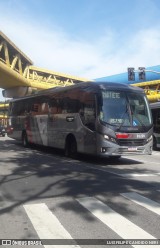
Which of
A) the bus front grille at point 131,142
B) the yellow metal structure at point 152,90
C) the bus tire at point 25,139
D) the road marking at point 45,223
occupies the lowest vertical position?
the road marking at point 45,223

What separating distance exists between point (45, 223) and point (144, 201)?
2.33 meters

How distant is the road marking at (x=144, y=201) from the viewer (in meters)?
7.24

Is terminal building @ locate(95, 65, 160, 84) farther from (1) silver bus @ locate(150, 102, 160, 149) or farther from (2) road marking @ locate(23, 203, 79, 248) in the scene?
(2) road marking @ locate(23, 203, 79, 248)

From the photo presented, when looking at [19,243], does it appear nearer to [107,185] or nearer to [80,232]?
[80,232]

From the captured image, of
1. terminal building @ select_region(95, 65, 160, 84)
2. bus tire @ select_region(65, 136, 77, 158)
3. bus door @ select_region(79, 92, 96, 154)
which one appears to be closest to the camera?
bus door @ select_region(79, 92, 96, 154)

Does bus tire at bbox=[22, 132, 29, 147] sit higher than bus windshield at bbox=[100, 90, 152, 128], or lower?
lower

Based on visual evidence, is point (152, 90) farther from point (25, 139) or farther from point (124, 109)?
point (124, 109)

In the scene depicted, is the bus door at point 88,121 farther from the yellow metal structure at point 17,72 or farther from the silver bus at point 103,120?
the yellow metal structure at point 17,72

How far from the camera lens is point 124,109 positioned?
564 inches

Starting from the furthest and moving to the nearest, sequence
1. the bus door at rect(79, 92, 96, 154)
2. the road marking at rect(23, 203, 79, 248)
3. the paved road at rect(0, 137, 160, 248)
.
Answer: the bus door at rect(79, 92, 96, 154), the paved road at rect(0, 137, 160, 248), the road marking at rect(23, 203, 79, 248)

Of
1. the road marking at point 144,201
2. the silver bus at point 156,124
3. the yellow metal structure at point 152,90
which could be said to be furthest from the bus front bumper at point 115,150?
the yellow metal structure at point 152,90

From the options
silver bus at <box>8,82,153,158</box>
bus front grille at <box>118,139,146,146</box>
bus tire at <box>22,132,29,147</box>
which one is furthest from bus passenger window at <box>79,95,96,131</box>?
bus tire at <box>22,132,29,147</box>

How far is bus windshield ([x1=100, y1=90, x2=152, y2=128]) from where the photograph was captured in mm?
14008

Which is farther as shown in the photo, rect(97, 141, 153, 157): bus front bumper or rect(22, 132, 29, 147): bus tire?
rect(22, 132, 29, 147): bus tire
